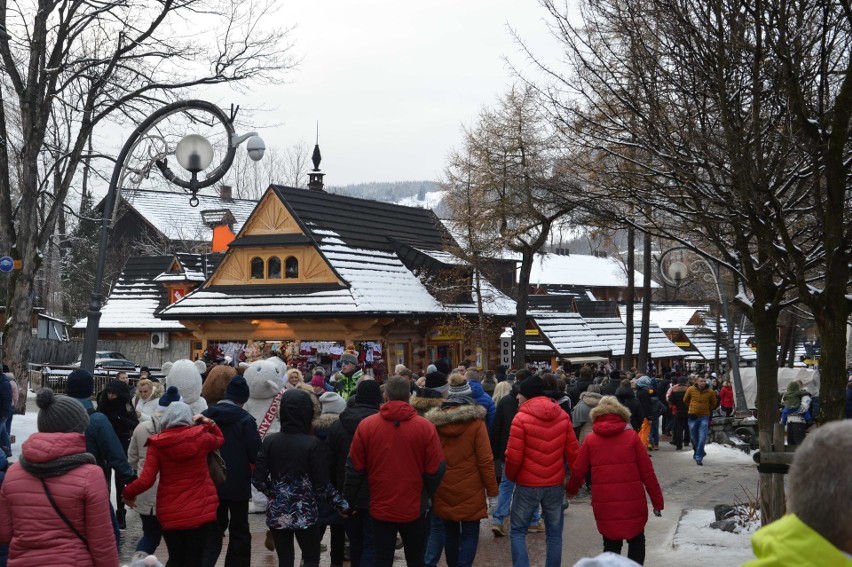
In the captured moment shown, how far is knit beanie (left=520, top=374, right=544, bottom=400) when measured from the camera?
9.59 meters

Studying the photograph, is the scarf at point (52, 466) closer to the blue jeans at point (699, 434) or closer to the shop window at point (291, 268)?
the blue jeans at point (699, 434)

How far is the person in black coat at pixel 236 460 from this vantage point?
29.0 ft

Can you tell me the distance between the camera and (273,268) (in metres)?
32.7

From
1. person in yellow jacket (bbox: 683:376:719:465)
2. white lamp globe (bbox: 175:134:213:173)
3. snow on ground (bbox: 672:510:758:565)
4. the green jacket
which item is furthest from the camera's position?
person in yellow jacket (bbox: 683:376:719:465)

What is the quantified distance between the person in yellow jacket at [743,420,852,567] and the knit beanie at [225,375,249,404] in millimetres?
6515

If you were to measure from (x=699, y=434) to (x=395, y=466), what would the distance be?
1425 centimetres

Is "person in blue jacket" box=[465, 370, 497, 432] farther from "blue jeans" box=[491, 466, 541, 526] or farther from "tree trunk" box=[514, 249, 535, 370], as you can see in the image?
"tree trunk" box=[514, 249, 535, 370]

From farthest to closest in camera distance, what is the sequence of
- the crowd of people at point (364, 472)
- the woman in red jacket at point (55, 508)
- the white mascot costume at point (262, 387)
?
the white mascot costume at point (262, 387) → the crowd of people at point (364, 472) → the woman in red jacket at point (55, 508)

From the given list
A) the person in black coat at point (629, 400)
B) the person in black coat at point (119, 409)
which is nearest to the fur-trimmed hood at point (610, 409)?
the person in black coat at point (119, 409)

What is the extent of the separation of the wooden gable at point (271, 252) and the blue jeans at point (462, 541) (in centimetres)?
2217

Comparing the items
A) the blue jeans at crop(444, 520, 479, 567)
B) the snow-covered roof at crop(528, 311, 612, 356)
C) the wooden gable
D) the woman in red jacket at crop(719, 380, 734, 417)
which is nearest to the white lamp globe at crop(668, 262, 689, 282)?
the woman in red jacket at crop(719, 380, 734, 417)

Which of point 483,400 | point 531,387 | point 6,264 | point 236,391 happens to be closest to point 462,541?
point 531,387

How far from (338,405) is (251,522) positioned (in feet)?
11.2

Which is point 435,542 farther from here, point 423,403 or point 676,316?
point 676,316
